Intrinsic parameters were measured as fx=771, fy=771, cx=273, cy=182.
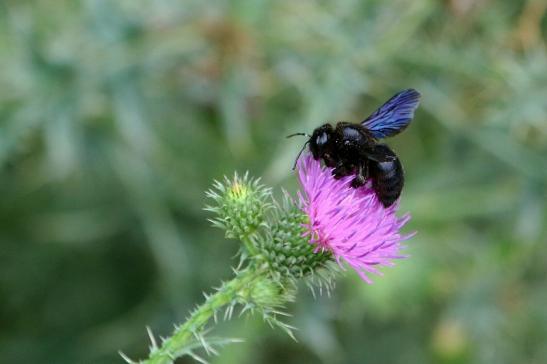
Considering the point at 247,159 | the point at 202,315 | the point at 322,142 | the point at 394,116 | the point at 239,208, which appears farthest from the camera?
the point at 247,159

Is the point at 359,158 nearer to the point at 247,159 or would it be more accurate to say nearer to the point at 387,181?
the point at 387,181

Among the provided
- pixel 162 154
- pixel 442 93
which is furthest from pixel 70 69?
pixel 442 93

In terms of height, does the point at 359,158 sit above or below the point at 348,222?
above

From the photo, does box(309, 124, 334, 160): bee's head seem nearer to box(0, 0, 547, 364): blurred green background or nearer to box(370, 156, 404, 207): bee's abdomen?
box(370, 156, 404, 207): bee's abdomen

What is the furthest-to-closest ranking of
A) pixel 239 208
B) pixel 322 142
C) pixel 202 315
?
pixel 322 142 → pixel 239 208 → pixel 202 315

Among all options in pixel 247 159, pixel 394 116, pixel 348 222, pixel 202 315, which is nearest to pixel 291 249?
pixel 348 222

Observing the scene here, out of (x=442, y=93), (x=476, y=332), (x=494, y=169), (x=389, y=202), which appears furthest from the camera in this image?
(x=494, y=169)

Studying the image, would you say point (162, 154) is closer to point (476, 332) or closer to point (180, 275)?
point (180, 275)
